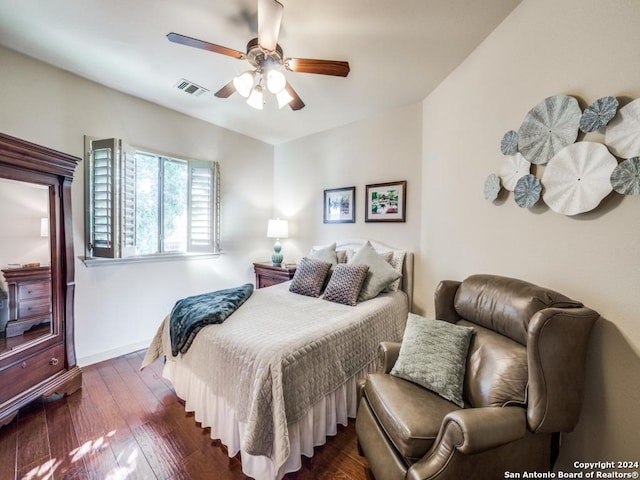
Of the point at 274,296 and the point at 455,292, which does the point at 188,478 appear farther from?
the point at 455,292

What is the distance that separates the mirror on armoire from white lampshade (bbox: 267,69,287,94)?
6.04 ft

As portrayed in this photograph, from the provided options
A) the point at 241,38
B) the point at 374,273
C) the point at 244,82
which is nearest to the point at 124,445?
the point at 374,273

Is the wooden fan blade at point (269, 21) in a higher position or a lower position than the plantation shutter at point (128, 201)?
higher

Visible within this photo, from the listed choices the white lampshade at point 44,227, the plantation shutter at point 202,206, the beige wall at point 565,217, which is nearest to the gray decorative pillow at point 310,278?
the beige wall at point 565,217

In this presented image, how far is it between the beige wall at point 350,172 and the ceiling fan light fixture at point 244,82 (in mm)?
1847

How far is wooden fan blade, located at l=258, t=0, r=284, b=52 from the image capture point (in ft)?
4.46

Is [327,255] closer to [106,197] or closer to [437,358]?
[437,358]

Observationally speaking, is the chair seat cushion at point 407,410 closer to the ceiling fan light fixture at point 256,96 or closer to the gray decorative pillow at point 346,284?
the gray decorative pillow at point 346,284

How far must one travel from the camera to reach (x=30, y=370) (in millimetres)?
1826

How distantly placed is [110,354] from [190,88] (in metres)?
2.88

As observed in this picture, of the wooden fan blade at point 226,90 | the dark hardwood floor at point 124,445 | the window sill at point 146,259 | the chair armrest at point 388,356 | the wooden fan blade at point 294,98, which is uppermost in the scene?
the wooden fan blade at point 226,90

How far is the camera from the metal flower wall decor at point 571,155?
1.08 meters

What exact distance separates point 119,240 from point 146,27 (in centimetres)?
184

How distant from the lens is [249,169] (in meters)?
3.98
